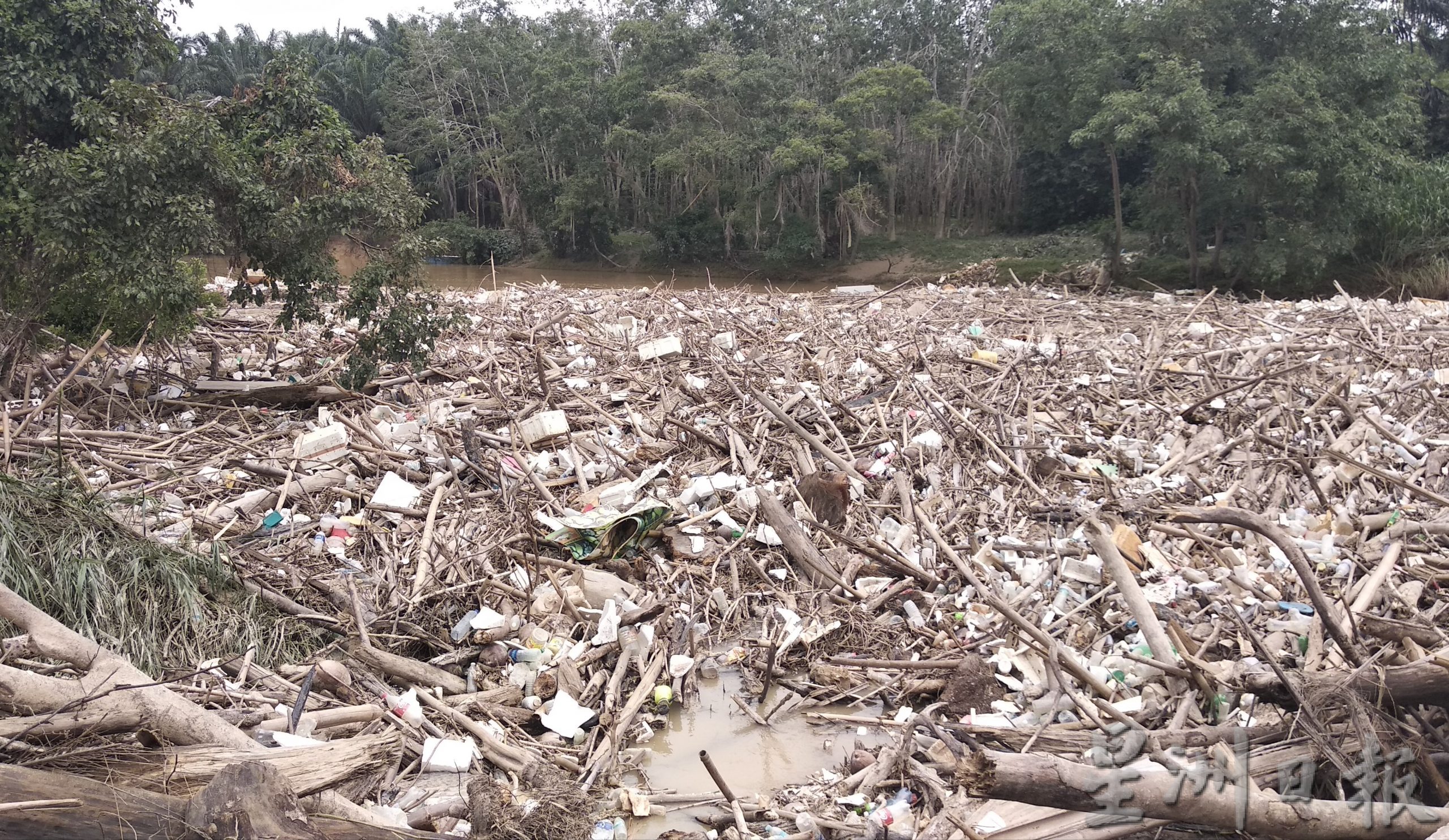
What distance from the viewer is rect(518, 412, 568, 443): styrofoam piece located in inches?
261

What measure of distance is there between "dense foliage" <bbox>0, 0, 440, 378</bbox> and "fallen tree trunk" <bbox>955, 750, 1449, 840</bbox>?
256 inches

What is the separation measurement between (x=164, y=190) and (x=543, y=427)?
10.5ft

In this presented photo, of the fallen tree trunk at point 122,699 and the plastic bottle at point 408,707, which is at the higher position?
the fallen tree trunk at point 122,699

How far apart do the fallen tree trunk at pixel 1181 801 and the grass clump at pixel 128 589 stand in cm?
316

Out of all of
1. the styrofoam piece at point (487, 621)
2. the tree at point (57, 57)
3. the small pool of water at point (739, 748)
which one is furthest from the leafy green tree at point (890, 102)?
the small pool of water at point (739, 748)

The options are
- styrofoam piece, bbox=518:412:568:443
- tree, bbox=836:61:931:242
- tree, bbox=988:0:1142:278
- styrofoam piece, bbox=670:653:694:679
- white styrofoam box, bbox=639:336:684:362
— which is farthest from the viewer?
tree, bbox=836:61:931:242

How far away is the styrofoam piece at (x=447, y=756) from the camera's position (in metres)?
3.58

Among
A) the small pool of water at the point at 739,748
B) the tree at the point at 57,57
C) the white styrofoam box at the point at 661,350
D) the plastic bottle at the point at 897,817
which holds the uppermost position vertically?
the tree at the point at 57,57

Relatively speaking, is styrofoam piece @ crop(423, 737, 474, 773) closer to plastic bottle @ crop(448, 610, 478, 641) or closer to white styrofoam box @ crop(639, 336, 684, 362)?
plastic bottle @ crop(448, 610, 478, 641)

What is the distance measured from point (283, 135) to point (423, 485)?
3.69 meters

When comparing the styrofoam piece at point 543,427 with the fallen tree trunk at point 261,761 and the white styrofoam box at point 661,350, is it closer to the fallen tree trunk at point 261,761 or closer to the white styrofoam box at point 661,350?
the white styrofoam box at point 661,350

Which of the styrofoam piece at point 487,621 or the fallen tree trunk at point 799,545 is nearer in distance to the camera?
the styrofoam piece at point 487,621

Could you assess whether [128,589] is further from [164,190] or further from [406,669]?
[164,190]

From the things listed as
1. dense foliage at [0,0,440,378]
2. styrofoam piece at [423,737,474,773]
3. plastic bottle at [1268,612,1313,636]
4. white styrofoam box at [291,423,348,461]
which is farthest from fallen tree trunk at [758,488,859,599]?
dense foliage at [0,0,440,378]
